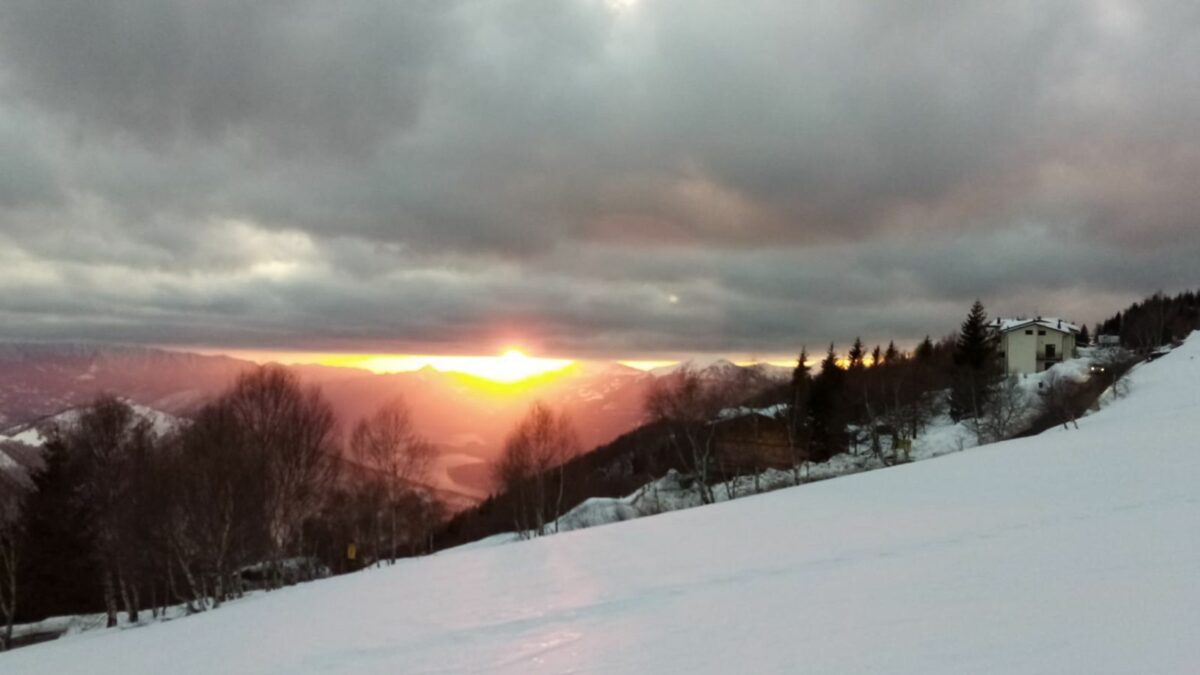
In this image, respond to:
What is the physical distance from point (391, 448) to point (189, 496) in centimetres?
1620

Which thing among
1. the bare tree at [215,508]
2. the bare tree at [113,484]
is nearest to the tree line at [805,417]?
the bare tree at [215,508]

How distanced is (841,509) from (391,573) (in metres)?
13.4

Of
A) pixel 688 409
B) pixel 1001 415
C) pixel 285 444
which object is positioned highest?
pixel 285 444

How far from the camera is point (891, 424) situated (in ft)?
202

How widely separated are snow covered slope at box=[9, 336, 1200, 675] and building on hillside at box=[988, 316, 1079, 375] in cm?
8270

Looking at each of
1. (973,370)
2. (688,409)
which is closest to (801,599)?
(688,409)

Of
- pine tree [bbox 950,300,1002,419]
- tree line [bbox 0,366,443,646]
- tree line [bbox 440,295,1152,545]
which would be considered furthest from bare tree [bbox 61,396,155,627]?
pine tree [bbox 950,300,1002,419]

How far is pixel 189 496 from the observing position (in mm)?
30562

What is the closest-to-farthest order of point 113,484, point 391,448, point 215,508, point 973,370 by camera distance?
point 215,508 < point 113,484 < point 391,448 < point 973,370

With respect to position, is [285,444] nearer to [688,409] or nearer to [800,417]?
[688,409]

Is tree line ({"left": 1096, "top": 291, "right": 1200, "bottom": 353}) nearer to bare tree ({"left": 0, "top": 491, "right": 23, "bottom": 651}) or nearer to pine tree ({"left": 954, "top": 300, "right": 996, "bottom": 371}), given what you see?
pine tree ({"left": 954, "top": 300, "right": 996, "bottom": 371})

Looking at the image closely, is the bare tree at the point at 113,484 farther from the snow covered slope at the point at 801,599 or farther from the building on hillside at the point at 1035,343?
the building on hillside at the point at 1035,343

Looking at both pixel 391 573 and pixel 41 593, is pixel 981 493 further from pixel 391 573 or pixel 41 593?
pixel 41 593

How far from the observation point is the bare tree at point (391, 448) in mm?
46031
